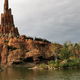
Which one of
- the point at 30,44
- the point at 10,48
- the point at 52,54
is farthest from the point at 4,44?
the point at 52,54

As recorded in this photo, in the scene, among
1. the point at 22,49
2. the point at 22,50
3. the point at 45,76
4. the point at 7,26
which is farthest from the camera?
the point at 7,26

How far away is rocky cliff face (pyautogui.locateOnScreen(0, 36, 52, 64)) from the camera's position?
163 metres

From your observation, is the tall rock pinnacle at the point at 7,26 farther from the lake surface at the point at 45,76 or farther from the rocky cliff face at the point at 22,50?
the lake surface at the point at 45,76

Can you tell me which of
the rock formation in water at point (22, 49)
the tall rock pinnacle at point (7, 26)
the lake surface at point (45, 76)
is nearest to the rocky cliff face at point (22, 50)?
the rock formation in water at point (22, 49)

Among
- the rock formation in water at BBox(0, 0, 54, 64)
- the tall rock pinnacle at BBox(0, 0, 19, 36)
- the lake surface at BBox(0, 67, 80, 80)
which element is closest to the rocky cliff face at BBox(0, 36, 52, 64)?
the rock formation in water at BBox(0, 0, 54, 64)

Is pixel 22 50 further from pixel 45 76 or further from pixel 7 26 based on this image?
pixel 45 76

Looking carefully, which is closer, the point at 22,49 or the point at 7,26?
the point at 22,49

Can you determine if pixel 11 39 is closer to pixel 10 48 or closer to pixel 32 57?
pixel 10 48

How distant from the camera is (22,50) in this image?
16800 centimetres

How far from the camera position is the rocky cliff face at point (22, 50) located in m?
163

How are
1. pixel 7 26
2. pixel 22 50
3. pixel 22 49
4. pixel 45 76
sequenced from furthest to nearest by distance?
pixel 7 26
pixel 22 49
pixel 22 50
pixel 45 76

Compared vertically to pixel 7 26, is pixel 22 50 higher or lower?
lower

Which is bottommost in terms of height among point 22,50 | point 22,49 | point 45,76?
point 45,76

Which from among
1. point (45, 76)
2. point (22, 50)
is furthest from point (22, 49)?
point (45, 76)
